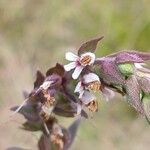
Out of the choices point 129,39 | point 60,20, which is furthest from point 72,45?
point 129,39

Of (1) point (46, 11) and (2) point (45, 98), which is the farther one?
(1) point (46, 11)

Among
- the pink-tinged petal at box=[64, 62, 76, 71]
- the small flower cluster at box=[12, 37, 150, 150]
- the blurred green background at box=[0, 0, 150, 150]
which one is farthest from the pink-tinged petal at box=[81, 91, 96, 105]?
the blurred green background at box=[0, 0, 150, 150]

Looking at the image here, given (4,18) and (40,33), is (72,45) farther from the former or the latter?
(4,18)

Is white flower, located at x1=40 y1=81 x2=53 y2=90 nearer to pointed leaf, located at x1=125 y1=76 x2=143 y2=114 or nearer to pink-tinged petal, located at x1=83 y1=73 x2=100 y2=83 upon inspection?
pink-tinged petal, located at x1=83 y1=73 x2=100 y2=83

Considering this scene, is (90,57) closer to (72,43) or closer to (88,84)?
(88,84)

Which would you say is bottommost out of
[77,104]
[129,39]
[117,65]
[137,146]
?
[137,146]

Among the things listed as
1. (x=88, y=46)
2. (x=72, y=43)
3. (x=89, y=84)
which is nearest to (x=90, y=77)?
(x=89, y=84)
